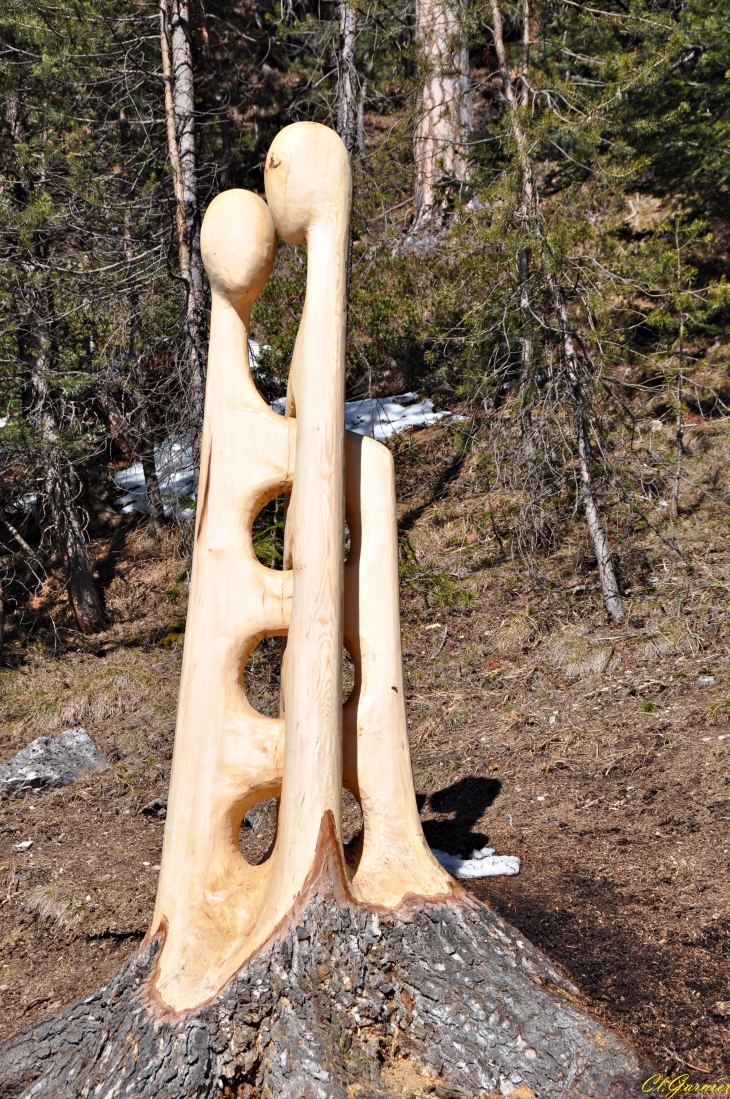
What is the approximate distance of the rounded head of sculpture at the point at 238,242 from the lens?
10.2 feet

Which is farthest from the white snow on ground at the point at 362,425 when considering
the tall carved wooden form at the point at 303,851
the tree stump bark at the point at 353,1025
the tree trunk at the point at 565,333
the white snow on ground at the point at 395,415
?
the tree stump bark at the point at 353,1025

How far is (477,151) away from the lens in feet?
23.1

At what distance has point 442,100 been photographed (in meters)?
10.4

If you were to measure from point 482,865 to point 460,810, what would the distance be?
33.8 inches

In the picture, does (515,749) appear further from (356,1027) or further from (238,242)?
(238,242)

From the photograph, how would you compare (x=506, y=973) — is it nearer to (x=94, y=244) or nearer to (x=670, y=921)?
(x=670, y=921)

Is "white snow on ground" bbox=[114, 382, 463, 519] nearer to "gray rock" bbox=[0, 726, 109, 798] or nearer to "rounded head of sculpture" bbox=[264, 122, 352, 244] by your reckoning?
"gray rock" bbox=[0, 726, 109, 798]

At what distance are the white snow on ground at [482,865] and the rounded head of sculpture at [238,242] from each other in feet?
9.32

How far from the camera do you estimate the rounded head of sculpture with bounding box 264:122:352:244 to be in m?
2.98

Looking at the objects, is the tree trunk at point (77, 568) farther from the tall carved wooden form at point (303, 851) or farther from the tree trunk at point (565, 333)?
the tall carved wooden form at point (303, 851)

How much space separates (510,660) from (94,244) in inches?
214

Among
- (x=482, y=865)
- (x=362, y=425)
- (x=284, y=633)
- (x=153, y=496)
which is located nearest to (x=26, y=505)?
(x=153, y=496)

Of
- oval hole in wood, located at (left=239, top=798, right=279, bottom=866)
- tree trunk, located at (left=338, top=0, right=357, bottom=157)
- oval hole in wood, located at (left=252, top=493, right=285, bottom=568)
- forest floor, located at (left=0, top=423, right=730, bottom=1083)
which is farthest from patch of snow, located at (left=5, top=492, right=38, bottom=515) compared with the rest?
oval hole in wood, located at (left=239, top=798, right=279, bottom=866)

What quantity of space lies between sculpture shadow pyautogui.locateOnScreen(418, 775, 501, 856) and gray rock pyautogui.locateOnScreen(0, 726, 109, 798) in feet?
8.74
